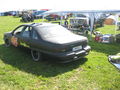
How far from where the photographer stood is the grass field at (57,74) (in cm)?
454

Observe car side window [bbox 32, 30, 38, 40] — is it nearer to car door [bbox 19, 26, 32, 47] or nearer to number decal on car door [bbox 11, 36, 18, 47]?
car door [bbox 19, 26, 32, 47]

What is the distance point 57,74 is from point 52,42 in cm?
108

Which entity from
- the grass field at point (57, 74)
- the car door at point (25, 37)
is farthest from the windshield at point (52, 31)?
the grass field at point (57, 74)

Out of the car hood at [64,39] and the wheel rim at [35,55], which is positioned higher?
the car hood at [64,39]

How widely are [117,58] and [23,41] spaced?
12.3 ft

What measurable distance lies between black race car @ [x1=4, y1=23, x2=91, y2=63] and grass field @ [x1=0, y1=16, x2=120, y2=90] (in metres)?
0.37

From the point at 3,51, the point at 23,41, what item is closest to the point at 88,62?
the point at 23,41

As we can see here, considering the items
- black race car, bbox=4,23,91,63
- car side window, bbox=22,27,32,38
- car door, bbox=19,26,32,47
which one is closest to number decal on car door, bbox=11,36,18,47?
black race car, bbox=4,23,91,63

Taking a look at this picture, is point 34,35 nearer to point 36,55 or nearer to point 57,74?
point 36,55

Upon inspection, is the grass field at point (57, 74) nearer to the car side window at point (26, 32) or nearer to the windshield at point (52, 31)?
the car side window at point (26, 32)

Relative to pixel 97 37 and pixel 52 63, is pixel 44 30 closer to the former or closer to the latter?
pixel 52 63

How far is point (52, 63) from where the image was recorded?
6.06m

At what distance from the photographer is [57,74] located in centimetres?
521
